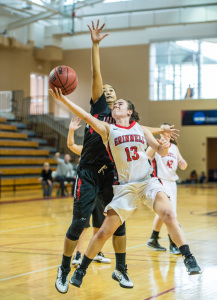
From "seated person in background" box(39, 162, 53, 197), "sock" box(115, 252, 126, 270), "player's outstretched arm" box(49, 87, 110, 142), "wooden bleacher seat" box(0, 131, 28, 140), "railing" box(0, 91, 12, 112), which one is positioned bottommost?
"seated person in background" box(39, 162, 53, 197)

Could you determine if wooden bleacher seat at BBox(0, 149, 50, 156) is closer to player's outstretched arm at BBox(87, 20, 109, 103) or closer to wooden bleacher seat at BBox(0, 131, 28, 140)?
wooden bleacher seat at BBox(0, 131, 28, 140)

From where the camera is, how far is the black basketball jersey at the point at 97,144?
4676mm

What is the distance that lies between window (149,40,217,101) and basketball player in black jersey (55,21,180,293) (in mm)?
21451

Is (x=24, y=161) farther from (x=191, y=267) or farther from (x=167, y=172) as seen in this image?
(x=191, y=267)

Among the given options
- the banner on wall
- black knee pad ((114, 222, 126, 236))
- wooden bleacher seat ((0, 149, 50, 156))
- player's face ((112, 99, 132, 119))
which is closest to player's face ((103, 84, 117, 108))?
player's face ((112, 99, 132, 119))

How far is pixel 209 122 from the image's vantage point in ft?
84.1

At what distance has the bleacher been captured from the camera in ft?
60.5

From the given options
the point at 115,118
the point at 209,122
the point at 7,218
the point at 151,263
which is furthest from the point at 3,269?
the point at 209,122

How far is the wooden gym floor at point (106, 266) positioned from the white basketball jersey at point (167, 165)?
103 centimetres

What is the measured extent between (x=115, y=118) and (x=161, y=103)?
2232cm

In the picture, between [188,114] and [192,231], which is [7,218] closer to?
[192,231]

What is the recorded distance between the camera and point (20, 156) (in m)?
19.8

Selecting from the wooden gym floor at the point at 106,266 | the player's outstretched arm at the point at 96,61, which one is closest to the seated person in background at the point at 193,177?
the wooden gym floor at the point at 106,266

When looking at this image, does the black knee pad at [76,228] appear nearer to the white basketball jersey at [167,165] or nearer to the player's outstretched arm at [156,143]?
the player's outstretched arm at [156,143]
